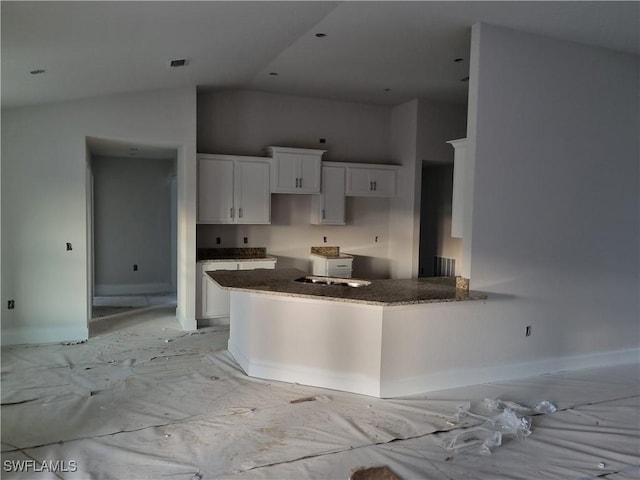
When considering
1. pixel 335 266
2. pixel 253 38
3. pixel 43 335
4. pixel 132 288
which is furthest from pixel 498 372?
pixel 132 288

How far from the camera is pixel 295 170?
6.17m

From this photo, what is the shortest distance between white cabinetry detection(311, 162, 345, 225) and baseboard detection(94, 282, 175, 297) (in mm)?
3319

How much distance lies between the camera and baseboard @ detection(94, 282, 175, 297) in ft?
25.8

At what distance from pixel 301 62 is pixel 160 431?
3.74m

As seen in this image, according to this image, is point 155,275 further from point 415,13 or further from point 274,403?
point 415,13

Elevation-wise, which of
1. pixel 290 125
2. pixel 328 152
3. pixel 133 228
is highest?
pixel 290 125

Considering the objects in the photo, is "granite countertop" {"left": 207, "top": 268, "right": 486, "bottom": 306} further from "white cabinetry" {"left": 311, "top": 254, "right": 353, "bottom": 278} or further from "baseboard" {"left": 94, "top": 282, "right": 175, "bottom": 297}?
"baseboard" {"left": 94, "top": 282, "right": 175, "bottom": 297}

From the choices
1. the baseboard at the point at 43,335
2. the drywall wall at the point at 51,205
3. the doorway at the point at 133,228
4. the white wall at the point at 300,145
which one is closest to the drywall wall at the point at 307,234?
the white wall at the point at 300,145

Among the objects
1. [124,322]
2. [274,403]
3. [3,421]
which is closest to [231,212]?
[124,322]

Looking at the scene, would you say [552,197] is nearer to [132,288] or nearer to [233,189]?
[233,189]

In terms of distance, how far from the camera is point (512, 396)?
3.75m

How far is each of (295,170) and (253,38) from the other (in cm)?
230

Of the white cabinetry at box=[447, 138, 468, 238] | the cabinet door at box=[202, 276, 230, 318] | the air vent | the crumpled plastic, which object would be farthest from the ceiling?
the crumpled plastic

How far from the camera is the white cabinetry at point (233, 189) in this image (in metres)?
5.77
